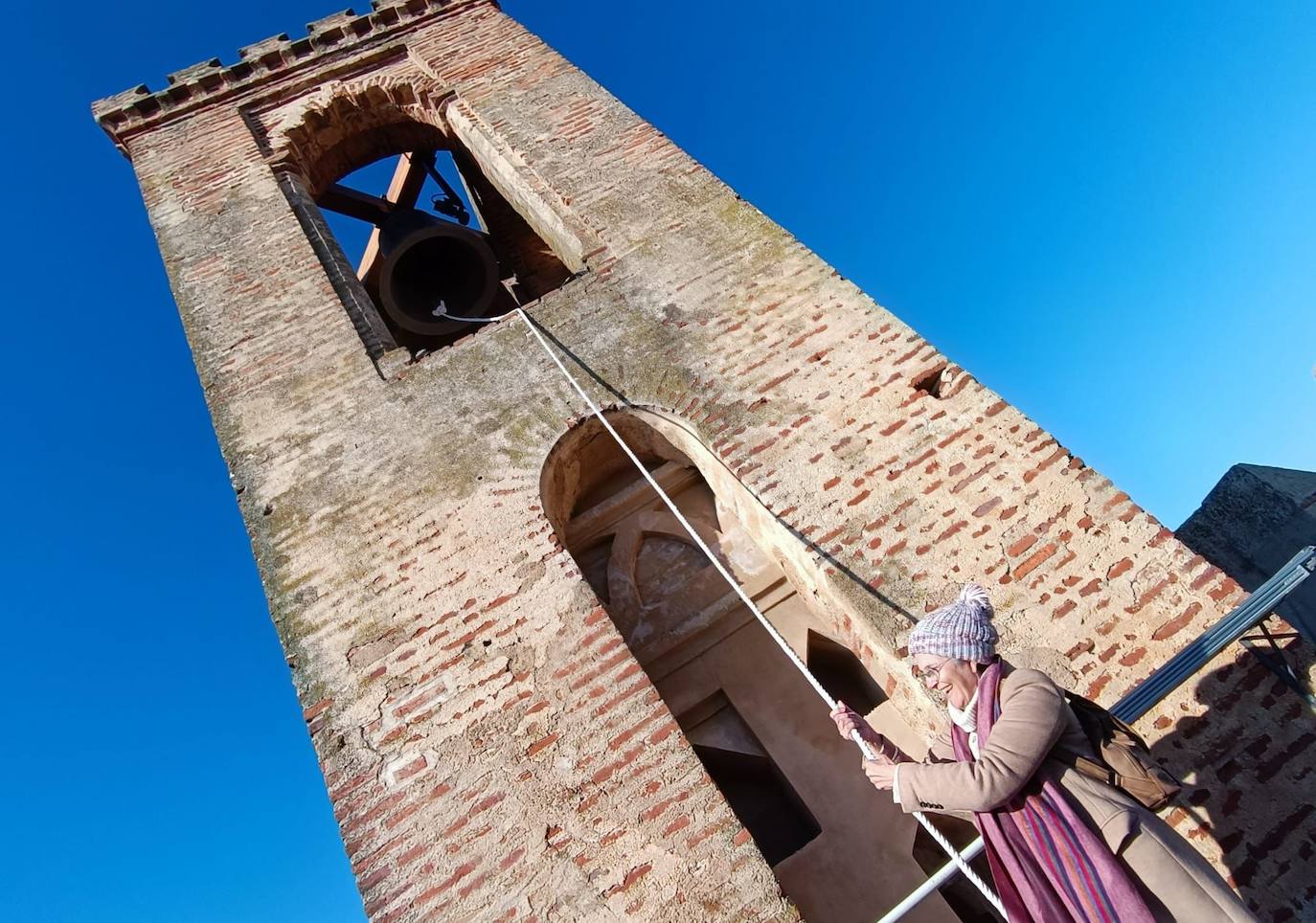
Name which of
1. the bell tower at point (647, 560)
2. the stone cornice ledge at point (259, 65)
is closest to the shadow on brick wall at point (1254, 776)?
the bell tower at point (647, 560)

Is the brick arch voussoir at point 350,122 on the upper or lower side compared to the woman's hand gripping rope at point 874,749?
upper

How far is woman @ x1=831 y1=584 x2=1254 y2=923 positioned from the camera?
1.83 m

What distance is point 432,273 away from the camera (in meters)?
7.29

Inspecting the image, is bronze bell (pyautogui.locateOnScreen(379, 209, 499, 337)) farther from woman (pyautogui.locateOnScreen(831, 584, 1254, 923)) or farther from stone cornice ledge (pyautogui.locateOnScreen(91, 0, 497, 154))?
woman (pyautogui.locateOnScreen(831, 584, 1254, 923))

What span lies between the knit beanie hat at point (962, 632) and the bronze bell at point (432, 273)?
5285 mm

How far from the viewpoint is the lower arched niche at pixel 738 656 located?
3.39 metres

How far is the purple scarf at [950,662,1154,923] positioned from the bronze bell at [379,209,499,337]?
5.65m

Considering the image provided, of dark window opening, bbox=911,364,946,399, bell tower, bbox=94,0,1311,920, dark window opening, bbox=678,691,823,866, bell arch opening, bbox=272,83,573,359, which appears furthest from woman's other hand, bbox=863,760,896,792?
bell arch opening, bbox=272,83,573,359

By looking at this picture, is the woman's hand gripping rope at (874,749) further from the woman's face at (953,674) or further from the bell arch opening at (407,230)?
the bell arch opening at (407,230)

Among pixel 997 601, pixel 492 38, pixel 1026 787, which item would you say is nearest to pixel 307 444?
pixel 997 601

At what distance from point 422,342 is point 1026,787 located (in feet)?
20.8

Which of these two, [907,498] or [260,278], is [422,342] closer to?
[260,278]

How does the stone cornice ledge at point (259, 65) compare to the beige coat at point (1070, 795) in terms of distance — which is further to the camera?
the stone cornice ledge at point (259, 65)

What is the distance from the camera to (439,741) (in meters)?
3.25
